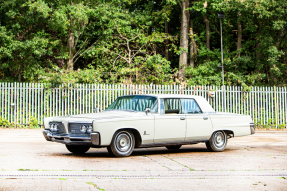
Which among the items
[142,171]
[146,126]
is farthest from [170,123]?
[142,171]

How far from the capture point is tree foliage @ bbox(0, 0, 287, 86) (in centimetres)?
2233

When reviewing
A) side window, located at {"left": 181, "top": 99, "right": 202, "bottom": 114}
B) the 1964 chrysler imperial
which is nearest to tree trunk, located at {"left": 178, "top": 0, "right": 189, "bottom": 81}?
the 1964 chrysler imperial

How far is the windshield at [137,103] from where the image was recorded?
9.54 metres

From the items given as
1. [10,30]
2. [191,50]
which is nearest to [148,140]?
[10,30]

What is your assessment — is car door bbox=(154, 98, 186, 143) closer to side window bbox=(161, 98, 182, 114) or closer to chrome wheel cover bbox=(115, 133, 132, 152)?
side window bbox=(161, 98, 182, 114)

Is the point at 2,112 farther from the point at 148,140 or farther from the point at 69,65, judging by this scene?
the point at 148,140

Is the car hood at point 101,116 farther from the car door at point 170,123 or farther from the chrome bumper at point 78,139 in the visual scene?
the car door at point 170,123

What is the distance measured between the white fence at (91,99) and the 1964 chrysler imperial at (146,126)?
9.18 metres

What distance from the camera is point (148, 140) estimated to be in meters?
9.08

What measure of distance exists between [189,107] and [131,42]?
1849 cm

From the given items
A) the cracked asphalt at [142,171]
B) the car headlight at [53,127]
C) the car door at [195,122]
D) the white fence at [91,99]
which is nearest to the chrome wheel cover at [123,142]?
the cracked asphalt at [142,171]

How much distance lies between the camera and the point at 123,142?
877 centimetres

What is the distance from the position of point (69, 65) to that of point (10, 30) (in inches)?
181

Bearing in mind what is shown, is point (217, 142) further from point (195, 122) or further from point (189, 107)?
point (189, 107)
